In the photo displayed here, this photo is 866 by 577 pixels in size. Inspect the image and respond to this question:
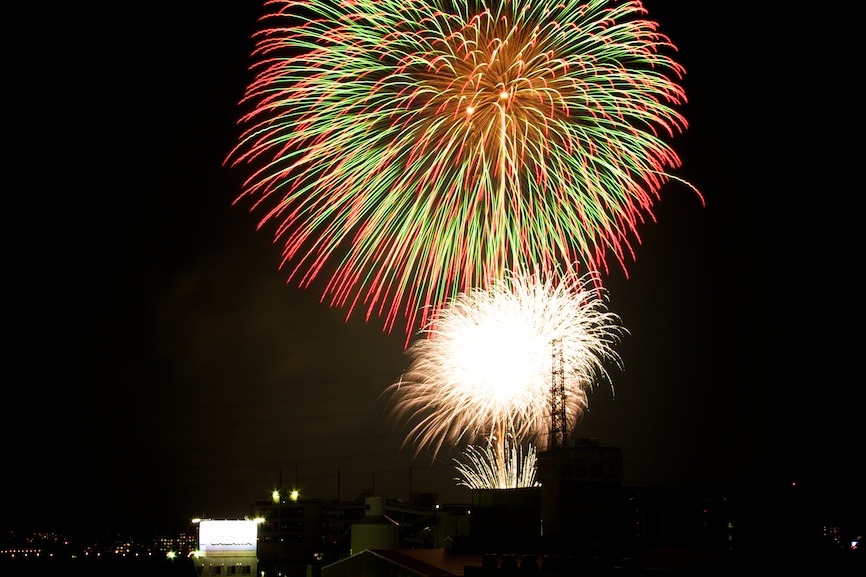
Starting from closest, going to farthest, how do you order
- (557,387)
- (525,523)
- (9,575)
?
(557,387) → (525,523) → (9,575)

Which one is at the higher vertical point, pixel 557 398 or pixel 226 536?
pixel 557 398

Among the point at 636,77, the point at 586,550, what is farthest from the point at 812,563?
the point at 636,77

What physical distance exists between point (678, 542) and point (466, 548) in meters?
27.1

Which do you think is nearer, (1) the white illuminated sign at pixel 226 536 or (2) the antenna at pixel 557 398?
(2) the antenna at pixel 557 398

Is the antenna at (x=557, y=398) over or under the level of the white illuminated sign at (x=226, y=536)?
over

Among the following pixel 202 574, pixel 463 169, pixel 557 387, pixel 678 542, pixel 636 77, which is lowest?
pixel 202 574

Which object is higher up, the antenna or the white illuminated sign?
the antenna

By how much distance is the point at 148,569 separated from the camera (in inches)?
6708

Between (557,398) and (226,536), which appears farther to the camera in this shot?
(226,536)

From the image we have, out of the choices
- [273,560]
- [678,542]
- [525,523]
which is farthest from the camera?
[273,560]

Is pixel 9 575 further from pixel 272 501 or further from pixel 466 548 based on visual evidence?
pixel 466 548

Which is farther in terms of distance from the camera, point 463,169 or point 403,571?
point 403,571

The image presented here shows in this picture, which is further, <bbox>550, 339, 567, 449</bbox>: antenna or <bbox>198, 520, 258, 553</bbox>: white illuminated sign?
<bbox>198, 520, 258, 553</bbox>: white illuminated sign

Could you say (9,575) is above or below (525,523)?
below
